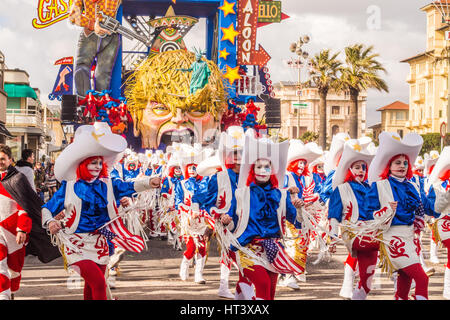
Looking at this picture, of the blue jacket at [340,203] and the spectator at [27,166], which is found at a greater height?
the spectator at [27,166]

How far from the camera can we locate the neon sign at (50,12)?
67.7 feet

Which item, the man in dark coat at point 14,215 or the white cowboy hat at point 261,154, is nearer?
the white cowboy hat at point 261,154

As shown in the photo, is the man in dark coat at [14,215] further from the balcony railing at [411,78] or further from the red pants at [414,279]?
the balcony railing at [411,78]

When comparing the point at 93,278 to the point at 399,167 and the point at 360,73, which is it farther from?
the point at 360,73

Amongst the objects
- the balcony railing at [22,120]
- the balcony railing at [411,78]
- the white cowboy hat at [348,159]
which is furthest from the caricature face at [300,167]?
the balcony railing at [411,78]

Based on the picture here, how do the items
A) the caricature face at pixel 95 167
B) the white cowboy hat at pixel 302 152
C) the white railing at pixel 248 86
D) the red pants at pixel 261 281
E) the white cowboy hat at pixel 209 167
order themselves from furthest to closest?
the white railing at pixel 248 86 → the white cowboy hat at pixel 302 152 → the white cowboy hat at pixel 209 167 → the caricature face at pixel 95 167 → the red pants at pixel 261 281

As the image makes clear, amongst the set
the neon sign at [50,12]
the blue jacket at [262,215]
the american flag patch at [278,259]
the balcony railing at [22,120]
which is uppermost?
the neon sign at [50,12]

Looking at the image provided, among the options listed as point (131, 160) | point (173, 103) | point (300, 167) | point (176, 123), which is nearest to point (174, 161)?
point (300, 167)

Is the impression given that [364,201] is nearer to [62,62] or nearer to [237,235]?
[237,235]

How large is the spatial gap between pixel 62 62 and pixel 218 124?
6086 mm

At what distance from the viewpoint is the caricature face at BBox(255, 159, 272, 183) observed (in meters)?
6.34

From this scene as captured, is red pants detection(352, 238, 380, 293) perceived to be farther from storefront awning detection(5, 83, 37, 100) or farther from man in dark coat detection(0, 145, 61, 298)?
storefront awning detection(5, 83, 37, 100)

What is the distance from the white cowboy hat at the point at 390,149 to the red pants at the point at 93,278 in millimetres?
2839
